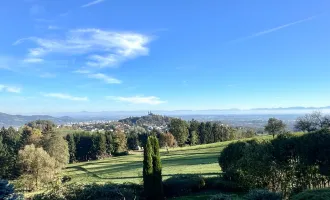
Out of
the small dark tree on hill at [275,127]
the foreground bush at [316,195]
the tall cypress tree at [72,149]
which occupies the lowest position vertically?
the tall cypress tree at [72,149]

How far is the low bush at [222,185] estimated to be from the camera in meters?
23.1

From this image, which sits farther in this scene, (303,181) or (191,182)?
(191,182)

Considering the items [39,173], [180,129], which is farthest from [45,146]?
[180,129]

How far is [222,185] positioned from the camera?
944 inches

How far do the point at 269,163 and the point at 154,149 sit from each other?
8352 mm

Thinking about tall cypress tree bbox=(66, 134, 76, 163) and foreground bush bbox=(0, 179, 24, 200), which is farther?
tall cypress tree bbox=(66, 134, 76, 163)

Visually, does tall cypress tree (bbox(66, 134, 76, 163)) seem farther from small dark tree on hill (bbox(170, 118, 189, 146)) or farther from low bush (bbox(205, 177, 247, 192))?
low bush (bbox(205, 177, 247, 192))

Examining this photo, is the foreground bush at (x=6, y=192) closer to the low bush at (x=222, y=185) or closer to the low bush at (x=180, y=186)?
the low bush at (x=180, y=186)

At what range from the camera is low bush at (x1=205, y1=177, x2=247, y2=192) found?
23.1m

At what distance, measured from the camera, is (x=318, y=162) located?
17.2 meters

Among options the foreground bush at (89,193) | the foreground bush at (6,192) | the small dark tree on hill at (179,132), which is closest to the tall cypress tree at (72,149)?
the small dark tree on hill at (179,132)

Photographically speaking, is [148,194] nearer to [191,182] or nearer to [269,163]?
[191,182]

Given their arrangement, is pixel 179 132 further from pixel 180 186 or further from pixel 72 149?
pixel 180 186

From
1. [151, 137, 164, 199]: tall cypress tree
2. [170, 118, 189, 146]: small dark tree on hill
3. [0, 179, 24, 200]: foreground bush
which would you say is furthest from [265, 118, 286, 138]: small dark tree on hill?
[0, 179, 24, 200]: foreground bush
